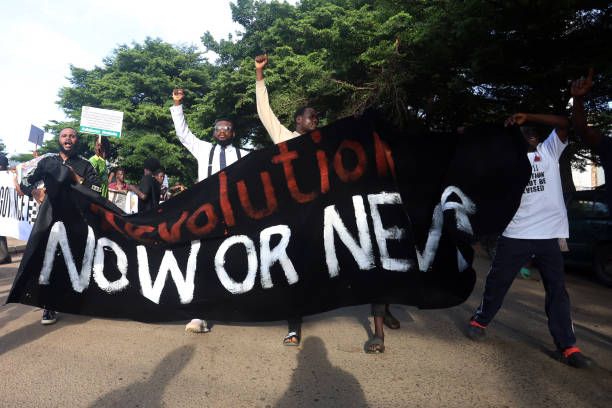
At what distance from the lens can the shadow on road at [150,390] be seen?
2312mm

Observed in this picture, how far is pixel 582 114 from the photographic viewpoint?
2.72 m

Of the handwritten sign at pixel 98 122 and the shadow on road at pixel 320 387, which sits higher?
the handwritten sign at pixel 98 122

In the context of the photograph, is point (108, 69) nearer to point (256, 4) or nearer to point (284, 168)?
point (256, 4)

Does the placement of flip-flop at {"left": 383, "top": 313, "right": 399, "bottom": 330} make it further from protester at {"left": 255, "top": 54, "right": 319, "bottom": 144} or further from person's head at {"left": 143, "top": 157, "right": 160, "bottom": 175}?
person's head at {"left": 143, "top": 157, "right": 160, "bottom": 175}

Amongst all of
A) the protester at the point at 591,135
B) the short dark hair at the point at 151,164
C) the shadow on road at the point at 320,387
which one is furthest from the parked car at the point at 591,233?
the short dark hair at the point at 151,164

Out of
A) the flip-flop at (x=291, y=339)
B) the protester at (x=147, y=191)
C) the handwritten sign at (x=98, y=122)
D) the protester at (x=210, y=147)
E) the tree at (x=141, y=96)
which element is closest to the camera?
the flip-flop at (x=291, y=339)

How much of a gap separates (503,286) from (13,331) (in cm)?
466

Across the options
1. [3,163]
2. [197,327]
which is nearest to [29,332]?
[197,327]

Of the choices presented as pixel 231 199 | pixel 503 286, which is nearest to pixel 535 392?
pixel 503 286

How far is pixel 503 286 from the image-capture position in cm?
320

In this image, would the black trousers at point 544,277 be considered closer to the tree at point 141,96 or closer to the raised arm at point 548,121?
the raised arm at point 548,121

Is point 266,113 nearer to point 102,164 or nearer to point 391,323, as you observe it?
point 391,323

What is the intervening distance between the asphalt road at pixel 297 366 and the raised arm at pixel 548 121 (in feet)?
6.03

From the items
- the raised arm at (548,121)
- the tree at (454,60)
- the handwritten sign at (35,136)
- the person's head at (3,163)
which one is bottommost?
the person's head at (3,163)
